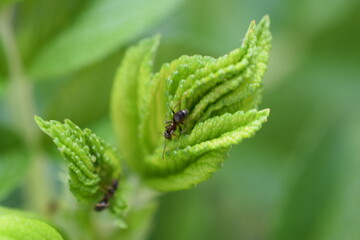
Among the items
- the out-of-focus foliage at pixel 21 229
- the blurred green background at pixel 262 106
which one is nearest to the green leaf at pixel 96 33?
the blurred green background at pixel 262 106

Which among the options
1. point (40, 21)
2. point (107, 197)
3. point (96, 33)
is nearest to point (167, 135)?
point (107, 197)

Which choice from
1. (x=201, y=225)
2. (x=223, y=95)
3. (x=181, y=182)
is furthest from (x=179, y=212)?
(x=223, y=95)

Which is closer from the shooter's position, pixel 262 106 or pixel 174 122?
pixel 174 122

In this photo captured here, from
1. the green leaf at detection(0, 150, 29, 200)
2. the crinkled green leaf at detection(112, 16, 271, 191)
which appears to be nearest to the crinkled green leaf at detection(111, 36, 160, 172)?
the crinkled green leaf at detection(112, 16, 271, 191)

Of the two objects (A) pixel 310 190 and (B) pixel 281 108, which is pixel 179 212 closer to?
(A) pixel 310 190

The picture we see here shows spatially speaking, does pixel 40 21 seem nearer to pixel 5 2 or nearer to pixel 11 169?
pixel 5 2

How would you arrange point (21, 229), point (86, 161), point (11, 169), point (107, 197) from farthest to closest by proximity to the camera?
point (11, 169) → point (107, 197) → point (86, 161) → point (21, 229)
